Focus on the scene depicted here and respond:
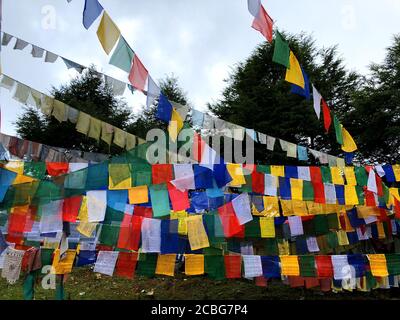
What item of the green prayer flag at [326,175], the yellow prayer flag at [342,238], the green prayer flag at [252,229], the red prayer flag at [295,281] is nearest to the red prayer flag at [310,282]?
the red prayer flag at [295,281]

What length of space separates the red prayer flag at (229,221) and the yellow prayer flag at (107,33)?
105 inches

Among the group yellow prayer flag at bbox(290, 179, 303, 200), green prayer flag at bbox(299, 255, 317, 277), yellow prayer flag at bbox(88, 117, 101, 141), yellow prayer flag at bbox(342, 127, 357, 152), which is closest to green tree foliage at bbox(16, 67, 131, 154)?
yellow prayer flag at bbox(88, 117, 101, 141)

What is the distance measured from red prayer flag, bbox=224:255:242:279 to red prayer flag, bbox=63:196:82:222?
208 cm

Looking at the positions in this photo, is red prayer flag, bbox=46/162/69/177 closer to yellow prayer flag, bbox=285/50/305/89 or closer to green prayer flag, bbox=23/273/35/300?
green prayer flag, bbox=23/273/35/300

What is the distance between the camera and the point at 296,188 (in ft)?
20.9

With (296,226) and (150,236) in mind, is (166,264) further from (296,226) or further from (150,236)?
(296,226)

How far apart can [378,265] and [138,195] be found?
11.5ft

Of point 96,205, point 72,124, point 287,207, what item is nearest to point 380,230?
point 287,207

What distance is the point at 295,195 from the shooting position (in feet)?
20.9

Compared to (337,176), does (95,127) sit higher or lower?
higher

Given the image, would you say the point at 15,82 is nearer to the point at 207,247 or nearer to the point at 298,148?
the point at 207,247

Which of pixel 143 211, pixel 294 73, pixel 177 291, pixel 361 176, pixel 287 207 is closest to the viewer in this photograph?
pixel 143 211
